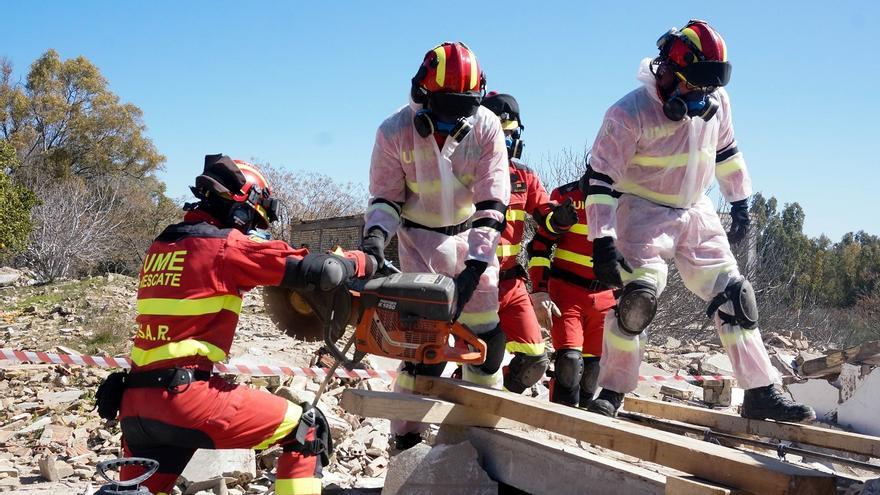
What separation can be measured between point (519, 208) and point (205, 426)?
297 cm

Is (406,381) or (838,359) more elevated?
(838,359)

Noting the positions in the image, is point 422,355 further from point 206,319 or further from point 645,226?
point 645,226

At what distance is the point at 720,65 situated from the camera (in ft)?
13.3

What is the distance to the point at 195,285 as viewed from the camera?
3.13 metres

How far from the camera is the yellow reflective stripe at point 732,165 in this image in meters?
4.56

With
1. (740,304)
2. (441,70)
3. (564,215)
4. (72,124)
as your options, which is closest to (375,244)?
(441,70)

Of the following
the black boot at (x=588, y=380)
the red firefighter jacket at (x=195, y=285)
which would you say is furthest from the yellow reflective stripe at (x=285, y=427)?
the black boot at (x=588, y=380)

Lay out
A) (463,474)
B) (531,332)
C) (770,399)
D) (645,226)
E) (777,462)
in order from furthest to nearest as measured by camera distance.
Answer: (531,332)
(645,226)
(770,399)
(463,474)
(777,462)

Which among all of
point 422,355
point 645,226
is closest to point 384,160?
point 422,355

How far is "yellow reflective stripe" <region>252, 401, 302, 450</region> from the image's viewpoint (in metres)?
3.19

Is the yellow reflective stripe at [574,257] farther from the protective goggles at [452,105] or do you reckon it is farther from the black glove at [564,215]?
the protective goggles at [452,105]

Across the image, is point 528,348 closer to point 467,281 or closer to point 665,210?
point 467,281

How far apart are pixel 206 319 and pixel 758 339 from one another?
271 centimetres

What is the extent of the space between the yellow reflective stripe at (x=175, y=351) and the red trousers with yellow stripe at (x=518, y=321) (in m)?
2.14
